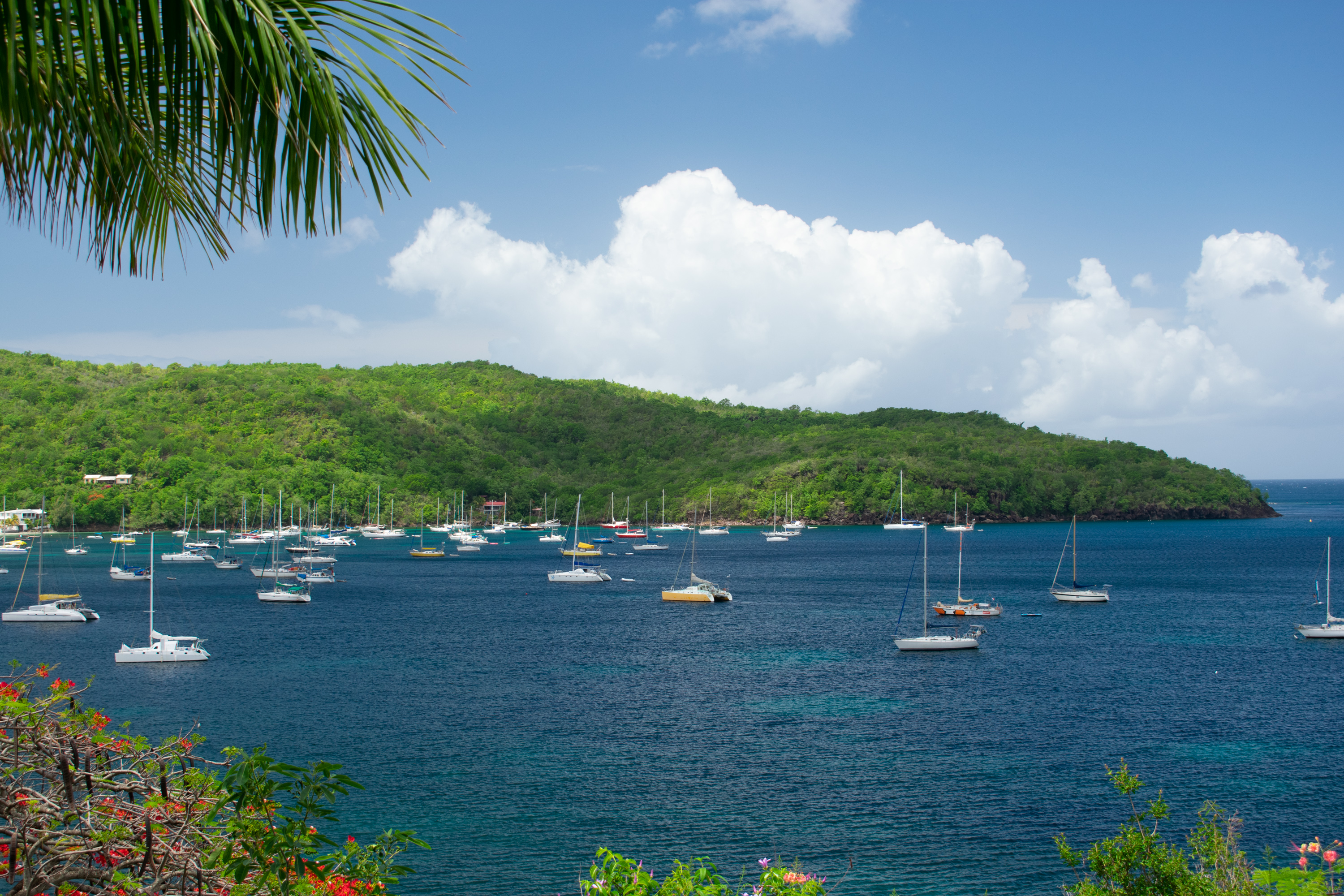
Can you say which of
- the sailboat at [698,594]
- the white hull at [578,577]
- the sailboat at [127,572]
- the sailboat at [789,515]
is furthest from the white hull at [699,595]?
the sailboat at [789,515]

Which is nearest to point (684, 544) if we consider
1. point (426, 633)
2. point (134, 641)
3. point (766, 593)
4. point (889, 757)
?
point (766, 593)

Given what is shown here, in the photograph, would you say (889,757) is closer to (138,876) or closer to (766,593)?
(138,876)

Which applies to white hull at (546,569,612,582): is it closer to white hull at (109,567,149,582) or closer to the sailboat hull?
white hull at (109,567,149,582)

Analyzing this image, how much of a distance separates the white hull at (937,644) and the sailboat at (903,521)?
133m

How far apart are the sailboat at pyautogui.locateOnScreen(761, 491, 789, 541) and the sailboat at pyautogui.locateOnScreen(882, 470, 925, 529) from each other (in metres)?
21.5

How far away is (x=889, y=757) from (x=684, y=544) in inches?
4401

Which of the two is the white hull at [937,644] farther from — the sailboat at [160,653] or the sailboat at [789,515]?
the sailboat at [789,515]

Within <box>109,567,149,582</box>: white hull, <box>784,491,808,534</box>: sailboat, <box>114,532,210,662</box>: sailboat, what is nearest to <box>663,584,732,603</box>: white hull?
<box>114,532,210,662</box>: sailboat

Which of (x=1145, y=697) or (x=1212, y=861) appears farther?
(x=1145, y=697)

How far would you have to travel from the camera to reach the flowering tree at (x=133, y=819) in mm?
5230

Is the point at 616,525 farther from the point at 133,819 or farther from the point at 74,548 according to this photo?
the point at 133,819

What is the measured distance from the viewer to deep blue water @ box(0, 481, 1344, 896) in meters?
26.1

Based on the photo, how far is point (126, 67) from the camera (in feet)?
11.7

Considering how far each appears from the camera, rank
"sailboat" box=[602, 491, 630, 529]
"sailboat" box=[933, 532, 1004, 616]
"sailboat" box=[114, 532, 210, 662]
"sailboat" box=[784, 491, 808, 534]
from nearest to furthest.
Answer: "sailboat" box=[114, 532, 210, 662], "sailboat" box=[933, 532, 1004, 616], "sailboat" box=[784, 491, 808, 534], "sailboat" box=[602, 491, 630, 529]
